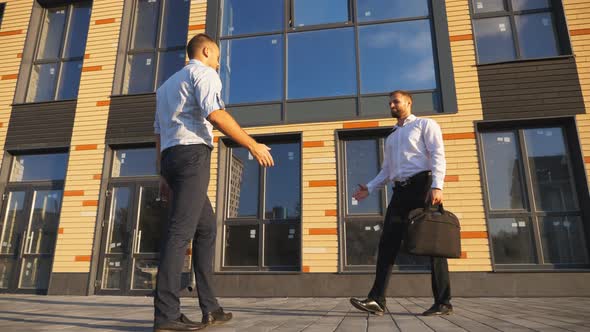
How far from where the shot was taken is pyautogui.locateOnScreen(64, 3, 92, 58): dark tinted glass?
8875 mm

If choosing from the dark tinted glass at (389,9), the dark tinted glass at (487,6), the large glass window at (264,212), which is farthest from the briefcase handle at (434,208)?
the dark tinted glass at (487,6)

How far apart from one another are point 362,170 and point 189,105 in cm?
484

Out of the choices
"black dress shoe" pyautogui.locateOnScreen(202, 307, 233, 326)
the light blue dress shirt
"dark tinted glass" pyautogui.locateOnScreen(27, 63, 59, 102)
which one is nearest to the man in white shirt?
"black dress shoe" pyautogui.locateOnScreen(202, 307, 233, 326)

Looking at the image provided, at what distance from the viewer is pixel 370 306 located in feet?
10.7

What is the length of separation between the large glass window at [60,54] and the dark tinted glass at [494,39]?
885 cm

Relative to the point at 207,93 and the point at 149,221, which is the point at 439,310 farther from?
the point at 149,221

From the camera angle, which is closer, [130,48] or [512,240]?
[512,240]

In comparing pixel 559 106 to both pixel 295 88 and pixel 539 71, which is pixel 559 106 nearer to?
pixel 539 71

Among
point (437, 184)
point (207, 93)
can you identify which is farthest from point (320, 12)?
point (207, 93)

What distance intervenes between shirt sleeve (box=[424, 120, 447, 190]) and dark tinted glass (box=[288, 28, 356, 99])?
4069mm

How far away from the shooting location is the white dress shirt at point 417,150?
3230 millimetres

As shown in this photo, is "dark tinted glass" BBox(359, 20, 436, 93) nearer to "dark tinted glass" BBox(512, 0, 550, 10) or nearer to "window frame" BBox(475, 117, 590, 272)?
"window frame" BBox(475, 117, 590, 272)

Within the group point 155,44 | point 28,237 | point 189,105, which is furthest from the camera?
point 155,44

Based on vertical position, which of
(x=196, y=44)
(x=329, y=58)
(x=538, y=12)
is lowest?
(x=196, y=44)
